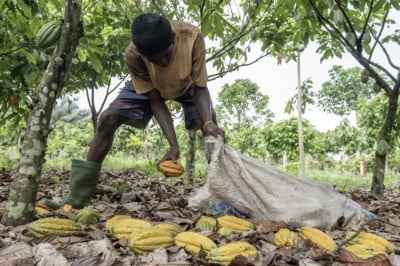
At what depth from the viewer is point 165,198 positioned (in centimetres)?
283

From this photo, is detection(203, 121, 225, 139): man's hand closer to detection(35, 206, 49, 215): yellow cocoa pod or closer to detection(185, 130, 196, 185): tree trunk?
detection(35, 206, 49, 215): yellow cocoa pod

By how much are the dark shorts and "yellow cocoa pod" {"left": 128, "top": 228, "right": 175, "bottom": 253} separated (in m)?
0.99

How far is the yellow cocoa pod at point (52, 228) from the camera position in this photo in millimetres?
1570

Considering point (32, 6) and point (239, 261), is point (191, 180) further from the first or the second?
point (239, 261)

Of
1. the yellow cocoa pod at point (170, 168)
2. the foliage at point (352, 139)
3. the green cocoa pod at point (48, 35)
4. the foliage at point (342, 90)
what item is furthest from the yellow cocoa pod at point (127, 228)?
the foliage at point (342, 90)

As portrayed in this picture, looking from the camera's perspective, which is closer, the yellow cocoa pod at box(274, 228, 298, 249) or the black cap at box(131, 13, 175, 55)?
the yellow cocoa pod at box(274, 228, 298, 249)

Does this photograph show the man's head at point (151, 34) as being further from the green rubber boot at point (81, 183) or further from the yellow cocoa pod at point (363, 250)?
the yellow cocoa pod at point (363, 250)

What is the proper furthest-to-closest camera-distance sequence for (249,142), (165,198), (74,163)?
(249,142), (165,198), (74,163)

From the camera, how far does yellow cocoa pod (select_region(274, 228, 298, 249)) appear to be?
1.56 m

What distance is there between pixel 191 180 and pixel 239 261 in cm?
268

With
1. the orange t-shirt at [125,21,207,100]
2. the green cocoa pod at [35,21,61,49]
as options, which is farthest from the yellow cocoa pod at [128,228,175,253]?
the green cocoa pod at [35,21,61,49]

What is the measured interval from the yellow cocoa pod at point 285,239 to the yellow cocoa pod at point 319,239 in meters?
0.04

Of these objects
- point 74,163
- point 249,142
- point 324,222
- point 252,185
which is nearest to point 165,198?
point 74,163

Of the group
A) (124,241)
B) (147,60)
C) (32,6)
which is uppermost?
(32,6)
